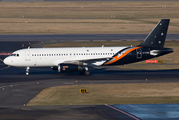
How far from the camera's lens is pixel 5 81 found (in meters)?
44.6

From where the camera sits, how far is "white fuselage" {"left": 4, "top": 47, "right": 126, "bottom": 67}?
162ft

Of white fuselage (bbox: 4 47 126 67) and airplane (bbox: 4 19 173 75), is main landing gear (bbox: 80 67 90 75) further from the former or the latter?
white fuselage (bbox: 4 47 126 67)

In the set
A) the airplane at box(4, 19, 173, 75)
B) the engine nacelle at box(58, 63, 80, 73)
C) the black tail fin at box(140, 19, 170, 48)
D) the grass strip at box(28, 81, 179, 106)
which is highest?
the black tail fin at box(140, 19, 170, 48)

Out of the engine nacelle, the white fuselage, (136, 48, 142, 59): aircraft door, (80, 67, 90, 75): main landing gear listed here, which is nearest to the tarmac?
(80, 67, 90, 75): main landing gear

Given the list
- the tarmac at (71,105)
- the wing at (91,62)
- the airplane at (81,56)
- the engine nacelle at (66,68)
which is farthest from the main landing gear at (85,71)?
the engine nacelle at (66,68)

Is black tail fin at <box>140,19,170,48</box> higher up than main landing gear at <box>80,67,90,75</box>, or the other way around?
black tail fin at <box>140,19,170,48</box>

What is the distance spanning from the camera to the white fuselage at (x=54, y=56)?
49.3 metres

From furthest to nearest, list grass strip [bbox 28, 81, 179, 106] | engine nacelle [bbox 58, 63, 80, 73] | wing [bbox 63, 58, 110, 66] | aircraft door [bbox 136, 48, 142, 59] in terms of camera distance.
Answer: aircraft door [bbox 136, 48, 142, 59], wing [bbox 63, 58, 110, 66], engine nacelle [bbox 58, 63, 80, 73], grass strip [bbox 28, 81, 179, 106]

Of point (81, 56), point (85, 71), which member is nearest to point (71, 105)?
point (85, 71)

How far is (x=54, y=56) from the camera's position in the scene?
49.3 m

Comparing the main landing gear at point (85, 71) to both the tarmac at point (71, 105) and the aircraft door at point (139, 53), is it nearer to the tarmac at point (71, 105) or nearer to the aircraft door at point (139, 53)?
the tarmac at point (71, 105)

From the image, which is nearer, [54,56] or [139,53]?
[54,56]

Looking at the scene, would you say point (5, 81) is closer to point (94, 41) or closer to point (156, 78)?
point (156, 78)

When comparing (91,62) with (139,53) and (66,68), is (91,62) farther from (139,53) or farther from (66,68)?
(139,53)
